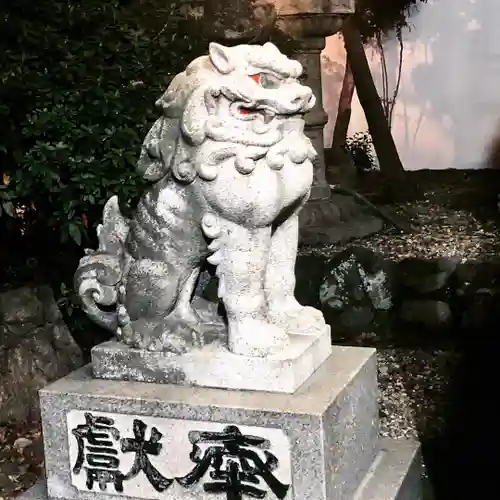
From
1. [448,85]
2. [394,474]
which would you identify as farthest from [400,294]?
[394,474]

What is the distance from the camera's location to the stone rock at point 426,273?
163 inches

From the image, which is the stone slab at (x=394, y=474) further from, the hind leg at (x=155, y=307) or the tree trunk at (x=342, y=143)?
the tree trunk at (x=342, y=143)

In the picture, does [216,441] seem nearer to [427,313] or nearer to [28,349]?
[28,349]

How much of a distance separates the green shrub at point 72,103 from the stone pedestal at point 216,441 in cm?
79

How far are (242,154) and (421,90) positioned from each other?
11.7 ft

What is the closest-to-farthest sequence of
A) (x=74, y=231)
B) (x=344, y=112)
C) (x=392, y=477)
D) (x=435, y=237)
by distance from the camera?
(x=392, y=477)
(x=74, y=231)
(x=435, y=237)
(x=344, y=112)

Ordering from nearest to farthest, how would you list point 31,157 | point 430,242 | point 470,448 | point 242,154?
1. point 242,154
2. point 31,157
3. point 470,448
4. point 430,242

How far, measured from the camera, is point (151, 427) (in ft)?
5.69

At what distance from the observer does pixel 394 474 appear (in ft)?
6.25

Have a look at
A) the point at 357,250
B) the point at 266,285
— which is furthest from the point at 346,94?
the point at 266,285

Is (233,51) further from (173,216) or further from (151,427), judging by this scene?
(151,427)

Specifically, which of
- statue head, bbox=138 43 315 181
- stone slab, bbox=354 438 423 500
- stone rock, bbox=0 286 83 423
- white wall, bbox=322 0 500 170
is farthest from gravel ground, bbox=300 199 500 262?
statue head, bbox=138 43 315 181

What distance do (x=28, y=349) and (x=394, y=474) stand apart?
5.74 feet

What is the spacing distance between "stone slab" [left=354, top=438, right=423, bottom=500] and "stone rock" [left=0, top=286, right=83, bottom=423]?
1.59 m
